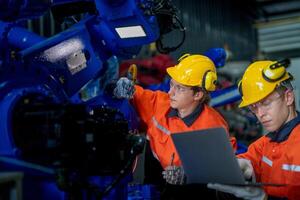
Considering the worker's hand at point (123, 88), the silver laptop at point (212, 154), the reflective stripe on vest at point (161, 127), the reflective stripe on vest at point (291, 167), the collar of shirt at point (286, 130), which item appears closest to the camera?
the silver laptop at point (212, 154)

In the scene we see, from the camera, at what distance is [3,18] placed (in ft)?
6.78

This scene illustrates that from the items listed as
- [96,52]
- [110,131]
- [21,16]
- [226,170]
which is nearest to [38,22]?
[96,52]

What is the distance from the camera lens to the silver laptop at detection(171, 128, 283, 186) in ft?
5.87

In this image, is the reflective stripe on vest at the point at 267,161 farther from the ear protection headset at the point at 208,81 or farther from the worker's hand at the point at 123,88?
the worker's hand at the point at 123,88

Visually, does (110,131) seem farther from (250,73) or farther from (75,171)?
(250,73)

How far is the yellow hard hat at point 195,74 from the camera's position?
9.12 ft

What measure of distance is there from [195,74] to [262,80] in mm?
600

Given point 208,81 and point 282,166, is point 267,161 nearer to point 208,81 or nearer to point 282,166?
point 282,166

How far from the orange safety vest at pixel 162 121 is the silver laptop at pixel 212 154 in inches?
31.6

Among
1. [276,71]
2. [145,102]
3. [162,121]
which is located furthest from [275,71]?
[145,102]

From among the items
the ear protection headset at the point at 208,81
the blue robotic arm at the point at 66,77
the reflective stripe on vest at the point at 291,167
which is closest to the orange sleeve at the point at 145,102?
the blue robotic arm at the point at 66,77

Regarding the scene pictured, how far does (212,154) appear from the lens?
5.93ft

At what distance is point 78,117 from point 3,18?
633 mm

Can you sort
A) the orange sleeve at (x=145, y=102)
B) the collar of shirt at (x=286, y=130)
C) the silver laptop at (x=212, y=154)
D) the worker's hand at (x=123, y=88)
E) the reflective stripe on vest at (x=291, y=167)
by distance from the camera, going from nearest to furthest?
the silver laptop at (x=212, y=154), the reflective stripe on vest at (x=291, y=167), the collar of shirt at (x=286, y=130), the worker's hand at (x=123, y=88), the orange sleeve at (x=145, y=102)
